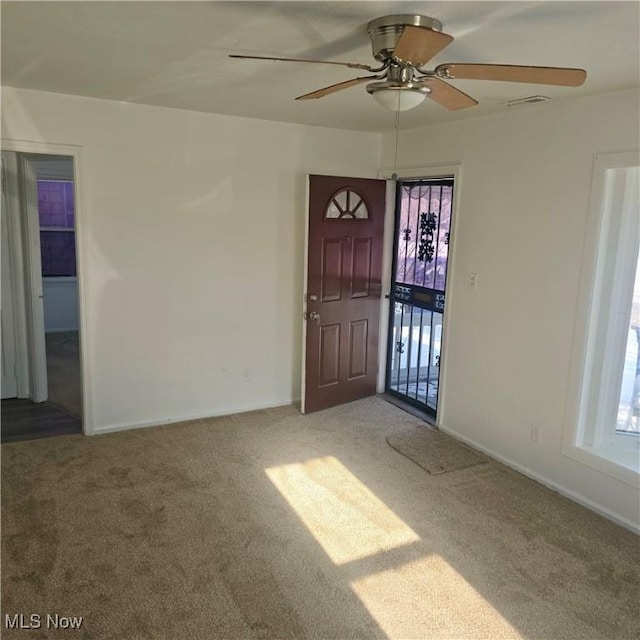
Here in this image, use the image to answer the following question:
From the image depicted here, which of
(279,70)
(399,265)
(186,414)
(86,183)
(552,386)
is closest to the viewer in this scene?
(279,70)

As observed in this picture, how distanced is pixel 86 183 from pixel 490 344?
2924 mm

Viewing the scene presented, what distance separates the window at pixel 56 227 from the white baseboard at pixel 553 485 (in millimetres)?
5325

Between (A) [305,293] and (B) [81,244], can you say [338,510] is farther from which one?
(B) [81,244]

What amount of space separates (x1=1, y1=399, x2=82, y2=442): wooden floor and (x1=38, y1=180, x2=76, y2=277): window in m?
2.90

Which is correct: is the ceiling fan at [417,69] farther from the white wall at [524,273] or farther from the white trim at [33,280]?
the white trim at [33,280]

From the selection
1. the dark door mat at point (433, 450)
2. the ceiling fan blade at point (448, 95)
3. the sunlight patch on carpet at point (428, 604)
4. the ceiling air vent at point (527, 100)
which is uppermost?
the ceiling air vent at point (527, 100)

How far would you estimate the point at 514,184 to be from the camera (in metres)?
3.64

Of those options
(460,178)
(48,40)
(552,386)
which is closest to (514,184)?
(460,178)

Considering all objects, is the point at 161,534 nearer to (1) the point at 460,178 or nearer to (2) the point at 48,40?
(2) the point at 48,40

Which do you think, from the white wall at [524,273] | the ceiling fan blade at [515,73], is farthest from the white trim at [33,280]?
the ceiling fan blade at [515,73]

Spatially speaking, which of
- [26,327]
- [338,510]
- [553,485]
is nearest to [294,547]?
[338,510]

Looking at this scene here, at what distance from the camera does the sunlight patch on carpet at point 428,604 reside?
232 centimetres

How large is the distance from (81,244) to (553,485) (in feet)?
11.2

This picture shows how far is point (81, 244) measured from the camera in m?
3.80
